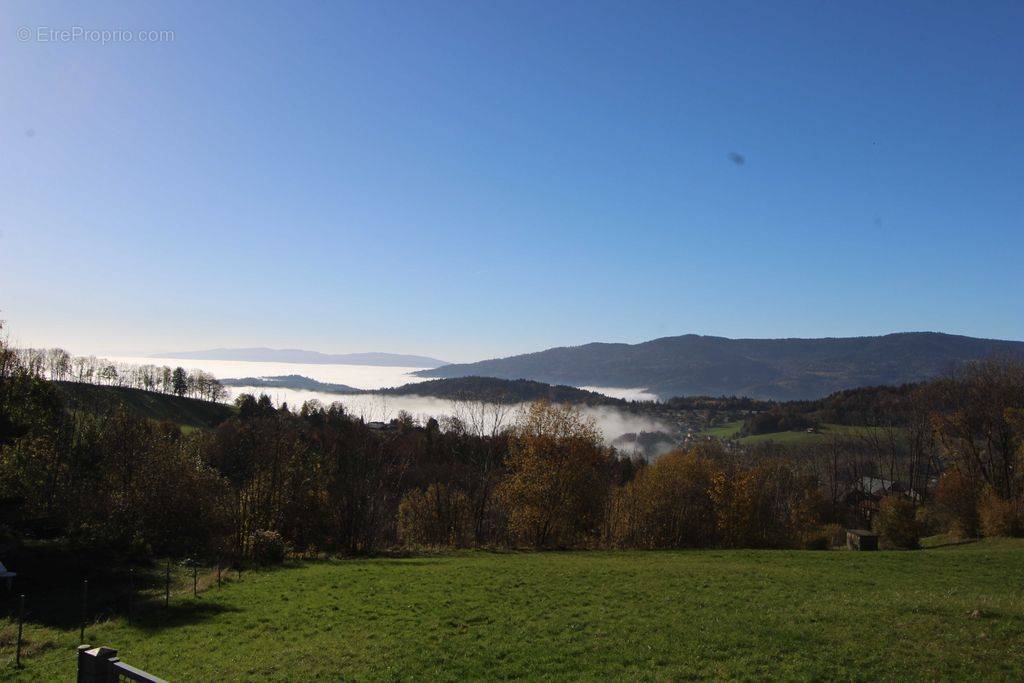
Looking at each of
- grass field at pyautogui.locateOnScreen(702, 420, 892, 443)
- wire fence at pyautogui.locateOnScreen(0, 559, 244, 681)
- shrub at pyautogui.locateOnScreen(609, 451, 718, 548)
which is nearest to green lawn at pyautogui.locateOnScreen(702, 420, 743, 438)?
grass field at pyautogui.locateOnScreen(702, 420, 892, 443)

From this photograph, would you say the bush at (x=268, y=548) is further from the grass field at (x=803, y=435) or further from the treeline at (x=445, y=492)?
A: the grass field at (x=803, y=435)

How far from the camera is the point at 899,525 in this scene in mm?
44594

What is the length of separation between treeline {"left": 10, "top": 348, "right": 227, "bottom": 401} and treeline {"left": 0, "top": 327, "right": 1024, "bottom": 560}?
91.5m

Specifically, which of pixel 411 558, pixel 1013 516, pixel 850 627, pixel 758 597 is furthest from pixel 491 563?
pixel 1013 516

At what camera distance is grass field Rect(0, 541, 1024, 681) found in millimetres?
11703

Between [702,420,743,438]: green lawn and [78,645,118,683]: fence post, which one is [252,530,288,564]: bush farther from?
[702,420,743,438]: green lawn

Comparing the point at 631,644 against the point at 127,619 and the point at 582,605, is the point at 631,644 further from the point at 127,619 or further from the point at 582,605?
the point at 127,619

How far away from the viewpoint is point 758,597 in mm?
17250

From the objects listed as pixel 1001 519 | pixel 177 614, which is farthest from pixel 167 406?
pixel 1001 519

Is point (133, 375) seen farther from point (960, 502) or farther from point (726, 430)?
point (960, 502)

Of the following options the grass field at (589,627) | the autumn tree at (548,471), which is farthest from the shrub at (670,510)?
the grass field at (589,627)

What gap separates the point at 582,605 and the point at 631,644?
3841 millimetres

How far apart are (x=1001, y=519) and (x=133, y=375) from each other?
581 ft

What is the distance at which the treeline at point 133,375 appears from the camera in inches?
5271
